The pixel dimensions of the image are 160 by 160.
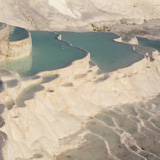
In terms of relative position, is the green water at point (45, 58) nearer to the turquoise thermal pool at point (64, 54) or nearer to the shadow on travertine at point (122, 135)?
the turquoise thermal pool at point (64, 54)

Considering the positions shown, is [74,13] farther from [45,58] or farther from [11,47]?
[11,47]

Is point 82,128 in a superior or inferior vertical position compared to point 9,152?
inferior

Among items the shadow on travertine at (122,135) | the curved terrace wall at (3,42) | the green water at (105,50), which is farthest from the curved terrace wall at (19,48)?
the shadow on travertine at (122,135)

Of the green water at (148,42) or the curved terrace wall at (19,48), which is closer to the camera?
the curved terrace wall at (19,48)

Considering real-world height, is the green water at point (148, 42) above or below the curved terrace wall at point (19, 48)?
below

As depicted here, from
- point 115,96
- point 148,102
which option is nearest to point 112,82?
point 115,96

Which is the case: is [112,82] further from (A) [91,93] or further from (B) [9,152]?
(B) [9,152]
